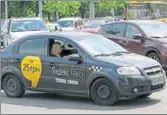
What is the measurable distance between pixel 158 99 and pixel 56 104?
6.75 ft

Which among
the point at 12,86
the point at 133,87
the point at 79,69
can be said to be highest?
the point at 79,69

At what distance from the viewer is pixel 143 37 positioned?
15234 millimetres

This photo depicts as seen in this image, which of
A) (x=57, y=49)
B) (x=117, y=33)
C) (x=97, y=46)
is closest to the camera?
(x=97, y=46)

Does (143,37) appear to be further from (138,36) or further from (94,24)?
(94,24)

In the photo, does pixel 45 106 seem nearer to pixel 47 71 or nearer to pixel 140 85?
pixel 47 71

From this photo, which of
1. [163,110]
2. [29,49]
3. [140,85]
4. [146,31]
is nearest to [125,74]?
[140,85]

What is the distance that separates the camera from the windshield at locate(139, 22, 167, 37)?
50.2 ft

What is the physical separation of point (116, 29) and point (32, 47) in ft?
20.7

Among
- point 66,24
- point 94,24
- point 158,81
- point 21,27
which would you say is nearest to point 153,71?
point 158,81

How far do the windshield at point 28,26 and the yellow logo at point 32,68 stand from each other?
12.4 m

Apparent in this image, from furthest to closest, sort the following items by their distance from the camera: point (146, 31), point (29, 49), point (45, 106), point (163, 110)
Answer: point (146, 31) → point (29, 49) → point (45, 106) → point (163, 110)

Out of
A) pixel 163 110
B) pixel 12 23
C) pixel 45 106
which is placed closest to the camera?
pixel 163 110

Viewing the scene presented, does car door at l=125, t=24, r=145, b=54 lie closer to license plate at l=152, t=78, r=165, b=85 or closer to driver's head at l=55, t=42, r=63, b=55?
driver's head at l=55, t=42, r=63, b=55

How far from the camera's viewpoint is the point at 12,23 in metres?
23.4
